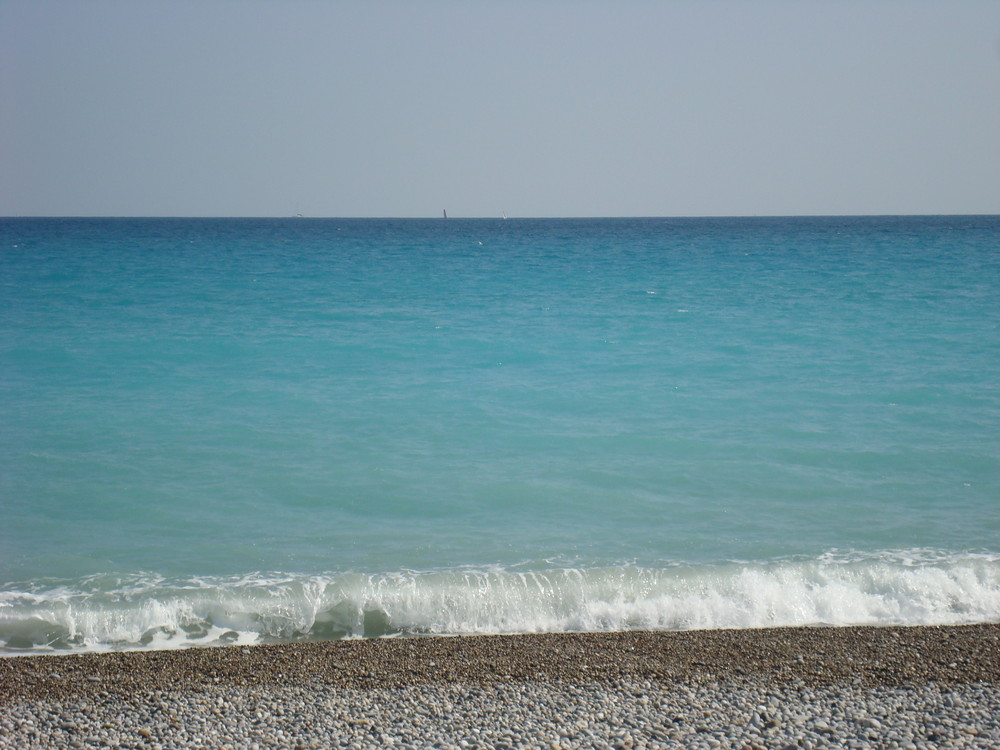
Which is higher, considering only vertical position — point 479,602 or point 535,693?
point 535,693

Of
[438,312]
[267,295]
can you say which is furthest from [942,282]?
[267,295]

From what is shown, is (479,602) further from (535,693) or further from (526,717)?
(526,717)

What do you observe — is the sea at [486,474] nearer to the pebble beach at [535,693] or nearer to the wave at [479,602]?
the wave at [479,602]

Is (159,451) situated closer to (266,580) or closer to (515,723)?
(266,580)

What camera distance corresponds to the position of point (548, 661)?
5.29m

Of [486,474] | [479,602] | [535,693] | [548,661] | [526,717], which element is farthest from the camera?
[486,474]

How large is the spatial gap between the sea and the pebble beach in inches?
21.1

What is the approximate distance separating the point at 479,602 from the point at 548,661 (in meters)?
1.17

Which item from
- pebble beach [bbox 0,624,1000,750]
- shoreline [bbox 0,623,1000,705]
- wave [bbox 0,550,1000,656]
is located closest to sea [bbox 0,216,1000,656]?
wave [bbox 0,550,1000,656]

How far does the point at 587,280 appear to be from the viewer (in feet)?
96.8

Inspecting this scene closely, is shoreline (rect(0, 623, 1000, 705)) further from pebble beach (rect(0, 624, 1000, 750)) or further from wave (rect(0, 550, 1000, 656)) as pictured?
wave (rect(0, 550, 1000, 656))

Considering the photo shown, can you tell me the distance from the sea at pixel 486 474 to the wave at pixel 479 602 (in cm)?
2

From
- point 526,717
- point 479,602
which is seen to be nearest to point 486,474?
point 479,602

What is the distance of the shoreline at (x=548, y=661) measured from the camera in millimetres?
4980
